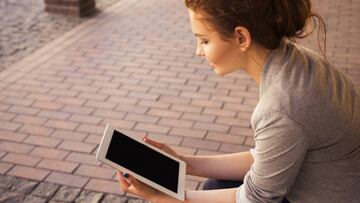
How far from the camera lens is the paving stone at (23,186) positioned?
3066 millimetres

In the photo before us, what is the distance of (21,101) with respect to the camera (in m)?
4.31

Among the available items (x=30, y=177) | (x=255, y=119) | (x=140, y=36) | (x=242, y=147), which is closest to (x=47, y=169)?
(x=30, y=177)

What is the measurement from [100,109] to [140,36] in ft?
6.85

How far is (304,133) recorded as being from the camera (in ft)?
4.87

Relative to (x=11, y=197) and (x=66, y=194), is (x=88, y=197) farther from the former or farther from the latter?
(x=11, y=197)

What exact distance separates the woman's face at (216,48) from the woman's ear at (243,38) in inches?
0.9

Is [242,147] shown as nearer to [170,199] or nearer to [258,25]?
[170,199]

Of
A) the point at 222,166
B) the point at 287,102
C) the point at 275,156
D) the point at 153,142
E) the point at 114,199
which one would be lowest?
the point at 114,199

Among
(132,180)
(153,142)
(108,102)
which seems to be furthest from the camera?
(108,102)

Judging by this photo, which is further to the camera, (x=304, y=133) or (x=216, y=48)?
(x=216, y=48)

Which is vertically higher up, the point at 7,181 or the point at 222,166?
the point at 222,166

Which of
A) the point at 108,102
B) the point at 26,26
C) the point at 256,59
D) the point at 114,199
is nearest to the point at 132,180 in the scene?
the point at 256,59

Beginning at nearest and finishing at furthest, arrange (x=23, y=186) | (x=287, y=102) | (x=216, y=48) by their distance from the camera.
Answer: (x=287, y=102)
(x=216, y=48)
(x=23, y=186)

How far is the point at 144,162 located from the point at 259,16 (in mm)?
687
